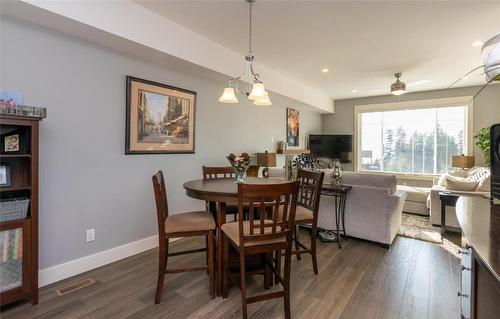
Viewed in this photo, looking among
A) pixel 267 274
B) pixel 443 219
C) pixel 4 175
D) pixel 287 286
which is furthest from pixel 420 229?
pixel 4 175

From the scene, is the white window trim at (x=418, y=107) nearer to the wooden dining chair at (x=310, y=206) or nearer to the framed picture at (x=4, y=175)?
the wooden dining chair at (x=310, y=206)

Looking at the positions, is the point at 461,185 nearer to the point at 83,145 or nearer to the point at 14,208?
the point at 83,145

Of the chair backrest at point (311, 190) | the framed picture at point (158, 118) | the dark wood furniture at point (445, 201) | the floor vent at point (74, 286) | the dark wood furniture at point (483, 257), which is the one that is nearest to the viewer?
the dark wood furniture at point (483, 257)

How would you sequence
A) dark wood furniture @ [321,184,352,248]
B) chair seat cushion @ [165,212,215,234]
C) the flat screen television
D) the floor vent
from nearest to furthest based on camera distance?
chair seat cushion @ [165,212,215,234] → the floor vent → dark wood furniture @ [321,184,352,248] → the flat screen television

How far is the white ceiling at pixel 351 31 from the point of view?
2.53 meters

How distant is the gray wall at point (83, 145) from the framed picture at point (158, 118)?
A: 0.29ft

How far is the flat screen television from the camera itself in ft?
22.1

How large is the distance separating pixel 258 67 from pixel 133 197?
2720 millimetres

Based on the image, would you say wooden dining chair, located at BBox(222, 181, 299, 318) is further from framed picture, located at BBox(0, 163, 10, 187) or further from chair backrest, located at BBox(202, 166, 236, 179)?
framed picture, located at BBox(0, 163, 10, 187)

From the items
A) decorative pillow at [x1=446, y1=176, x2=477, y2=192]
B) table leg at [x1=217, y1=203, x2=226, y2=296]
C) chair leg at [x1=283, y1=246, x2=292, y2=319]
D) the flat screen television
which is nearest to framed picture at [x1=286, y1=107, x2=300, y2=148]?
the flat screen television

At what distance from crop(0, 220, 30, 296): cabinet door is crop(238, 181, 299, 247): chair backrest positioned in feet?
5.32

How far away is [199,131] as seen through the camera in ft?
12.1

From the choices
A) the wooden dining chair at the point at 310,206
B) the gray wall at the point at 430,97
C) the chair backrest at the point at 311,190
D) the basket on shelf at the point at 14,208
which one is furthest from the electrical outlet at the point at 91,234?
the gray wall at the point at 430,97

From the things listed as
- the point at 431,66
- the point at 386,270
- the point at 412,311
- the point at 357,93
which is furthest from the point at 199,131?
the point at 357,93
